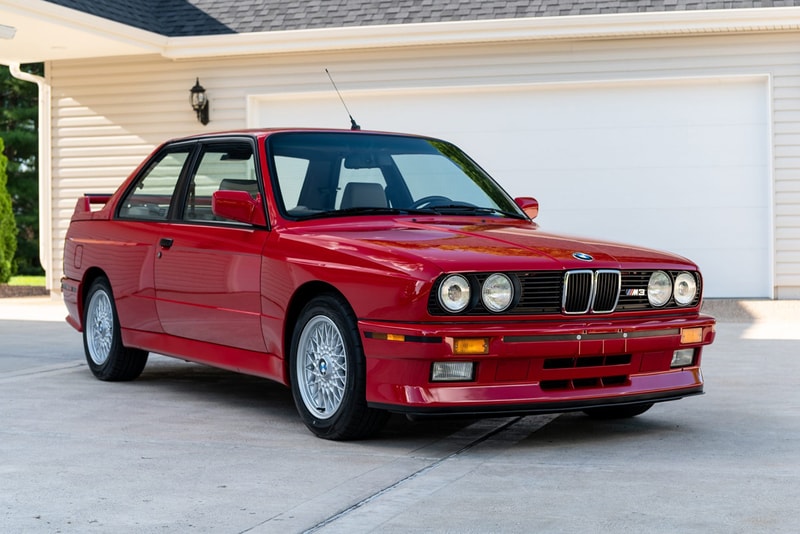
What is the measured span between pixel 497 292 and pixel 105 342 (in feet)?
11.8

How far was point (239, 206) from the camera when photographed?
638 cm

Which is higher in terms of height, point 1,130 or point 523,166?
point 1,130

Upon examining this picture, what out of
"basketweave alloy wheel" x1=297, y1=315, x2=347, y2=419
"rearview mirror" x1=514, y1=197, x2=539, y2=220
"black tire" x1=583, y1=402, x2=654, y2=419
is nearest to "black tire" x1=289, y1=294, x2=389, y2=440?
"basketweave alloy wheel" x1=297, y1=315, x2=347, y2=419

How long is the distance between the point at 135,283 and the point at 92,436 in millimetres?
1759

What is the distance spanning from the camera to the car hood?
540 cm

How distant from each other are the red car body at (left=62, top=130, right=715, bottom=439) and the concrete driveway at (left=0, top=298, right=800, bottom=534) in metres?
0.28

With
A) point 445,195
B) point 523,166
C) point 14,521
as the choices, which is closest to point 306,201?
point 445,195

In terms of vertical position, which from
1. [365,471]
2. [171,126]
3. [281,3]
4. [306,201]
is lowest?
[365,471]

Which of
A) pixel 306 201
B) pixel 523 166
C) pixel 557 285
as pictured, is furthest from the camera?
pixel 523 166

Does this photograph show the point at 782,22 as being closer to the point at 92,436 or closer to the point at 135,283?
the point at 135,283

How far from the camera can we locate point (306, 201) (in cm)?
644

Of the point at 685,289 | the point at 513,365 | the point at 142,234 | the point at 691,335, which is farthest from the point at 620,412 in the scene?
the point at 142,234

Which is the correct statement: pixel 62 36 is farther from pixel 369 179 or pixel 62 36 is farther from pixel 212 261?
pixel 369 179

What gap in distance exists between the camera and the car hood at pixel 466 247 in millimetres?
5398
